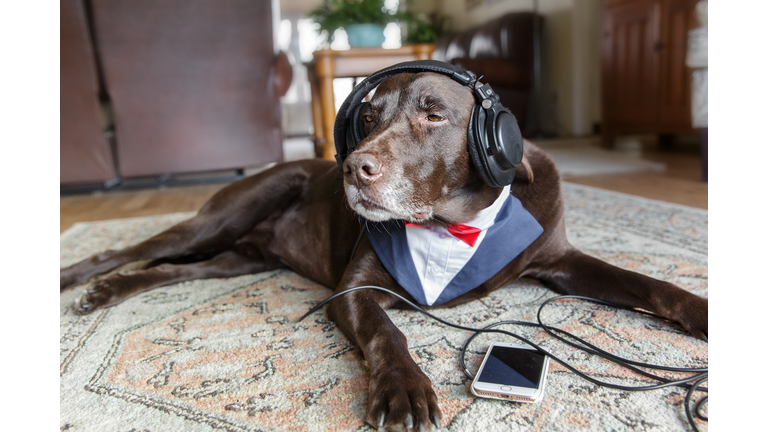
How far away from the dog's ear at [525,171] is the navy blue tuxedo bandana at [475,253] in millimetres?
87

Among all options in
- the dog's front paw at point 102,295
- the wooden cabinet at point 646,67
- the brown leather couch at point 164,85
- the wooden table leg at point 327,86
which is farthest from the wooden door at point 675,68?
the dog's front paw at point 102,295

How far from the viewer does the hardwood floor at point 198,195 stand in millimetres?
2996

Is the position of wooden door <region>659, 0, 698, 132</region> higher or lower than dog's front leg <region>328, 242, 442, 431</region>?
higher

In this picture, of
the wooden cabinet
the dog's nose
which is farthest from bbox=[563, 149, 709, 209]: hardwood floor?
the dog's nose

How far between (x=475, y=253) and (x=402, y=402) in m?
0.56

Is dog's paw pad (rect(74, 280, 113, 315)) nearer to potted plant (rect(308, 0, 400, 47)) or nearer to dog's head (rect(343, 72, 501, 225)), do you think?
dog's head (rect(343, 72, 501, 225))

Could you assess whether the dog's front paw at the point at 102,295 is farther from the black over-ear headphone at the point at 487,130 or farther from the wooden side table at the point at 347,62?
the wooden side table at the point at 347,62

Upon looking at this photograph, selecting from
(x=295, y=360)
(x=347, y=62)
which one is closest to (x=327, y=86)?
(x=347, y=62)

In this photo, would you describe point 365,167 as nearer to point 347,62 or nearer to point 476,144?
point 476,144

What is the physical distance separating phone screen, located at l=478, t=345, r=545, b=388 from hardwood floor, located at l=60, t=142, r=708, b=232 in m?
2.02

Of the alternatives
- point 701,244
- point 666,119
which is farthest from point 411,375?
point 666,119

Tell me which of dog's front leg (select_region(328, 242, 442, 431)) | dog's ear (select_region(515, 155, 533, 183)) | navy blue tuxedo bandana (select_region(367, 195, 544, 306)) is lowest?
dog's front leg (select_region(328, 242, 442, 431))

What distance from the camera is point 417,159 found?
1197 mm

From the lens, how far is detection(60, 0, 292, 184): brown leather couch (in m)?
3.60
